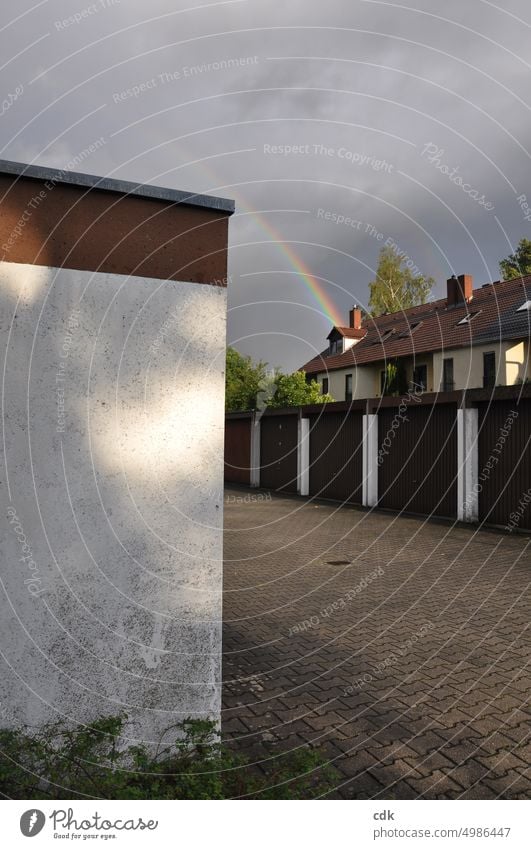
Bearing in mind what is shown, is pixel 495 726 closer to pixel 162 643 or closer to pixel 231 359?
pixel 162 643

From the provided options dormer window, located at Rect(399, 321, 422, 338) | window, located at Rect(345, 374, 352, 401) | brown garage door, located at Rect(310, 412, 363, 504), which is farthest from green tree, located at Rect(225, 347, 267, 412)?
brown garage door, located at Rect(310, 412, 363, 504)

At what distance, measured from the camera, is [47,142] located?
12.2ft

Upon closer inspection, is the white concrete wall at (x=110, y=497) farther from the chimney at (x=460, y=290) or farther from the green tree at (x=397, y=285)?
the green tree at (x=397, y=285)

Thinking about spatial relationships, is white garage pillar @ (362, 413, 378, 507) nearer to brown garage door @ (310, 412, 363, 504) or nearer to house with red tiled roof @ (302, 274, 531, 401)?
brown garage door @ (310, 412, 363, 504)

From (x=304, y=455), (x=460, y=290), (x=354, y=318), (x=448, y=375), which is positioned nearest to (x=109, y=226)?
(x=304, y=455)

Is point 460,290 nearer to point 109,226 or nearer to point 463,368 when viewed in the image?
point 463,368

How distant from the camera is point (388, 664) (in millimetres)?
4973

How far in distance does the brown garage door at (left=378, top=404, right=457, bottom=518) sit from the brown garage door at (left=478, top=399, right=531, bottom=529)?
0.83 meters

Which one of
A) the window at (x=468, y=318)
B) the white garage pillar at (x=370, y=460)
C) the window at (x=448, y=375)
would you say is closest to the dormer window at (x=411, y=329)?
the window at (x=468, y=318)

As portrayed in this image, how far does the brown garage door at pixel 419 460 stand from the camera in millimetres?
13906

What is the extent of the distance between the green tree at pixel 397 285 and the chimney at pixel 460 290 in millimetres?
6509

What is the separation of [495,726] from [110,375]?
3383 millimetres
